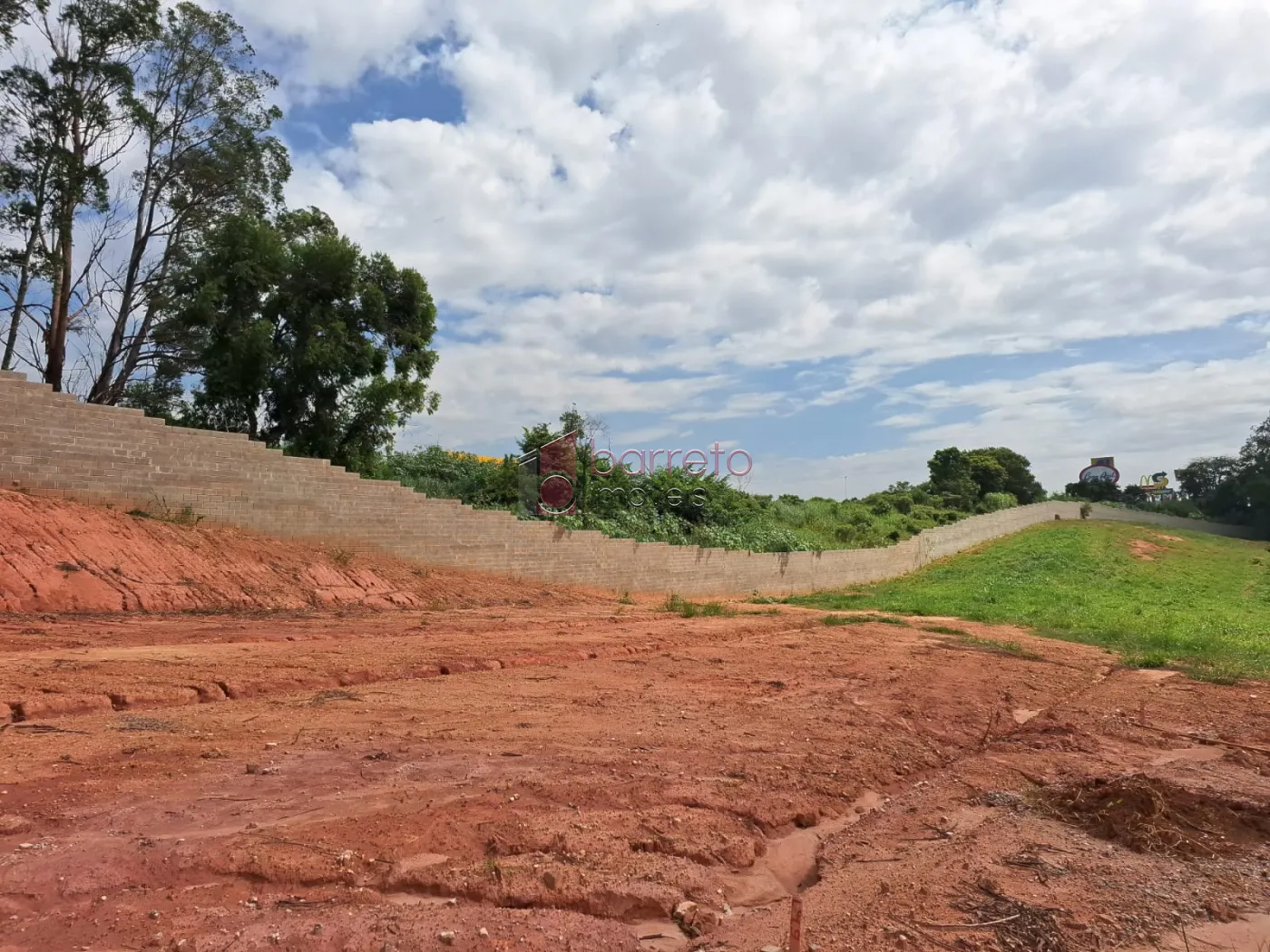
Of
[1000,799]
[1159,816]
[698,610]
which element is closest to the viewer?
Answer: [1159,816]

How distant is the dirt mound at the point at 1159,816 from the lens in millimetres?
4918

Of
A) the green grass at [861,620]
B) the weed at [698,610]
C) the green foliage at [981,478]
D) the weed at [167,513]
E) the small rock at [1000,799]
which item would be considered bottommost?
the small rock at [1000,799]

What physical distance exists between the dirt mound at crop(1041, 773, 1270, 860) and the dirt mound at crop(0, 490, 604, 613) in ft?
41.9

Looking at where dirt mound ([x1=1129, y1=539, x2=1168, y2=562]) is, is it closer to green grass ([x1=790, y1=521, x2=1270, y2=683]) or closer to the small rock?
green grass ([x1=790, y1=521, x2=1270, y2=683])

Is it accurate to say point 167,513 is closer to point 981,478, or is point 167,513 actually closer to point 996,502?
point 996,502

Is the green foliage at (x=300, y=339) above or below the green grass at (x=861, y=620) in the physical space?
above

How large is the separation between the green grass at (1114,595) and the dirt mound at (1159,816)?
750 centimetres

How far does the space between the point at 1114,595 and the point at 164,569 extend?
92.5 ft

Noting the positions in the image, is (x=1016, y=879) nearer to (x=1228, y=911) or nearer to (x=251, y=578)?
(x=1228, y=911)

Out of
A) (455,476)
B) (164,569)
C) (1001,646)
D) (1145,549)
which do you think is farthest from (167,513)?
(1145,549)

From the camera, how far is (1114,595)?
27.4 m

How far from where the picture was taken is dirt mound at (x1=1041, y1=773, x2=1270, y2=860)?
4.92 m
